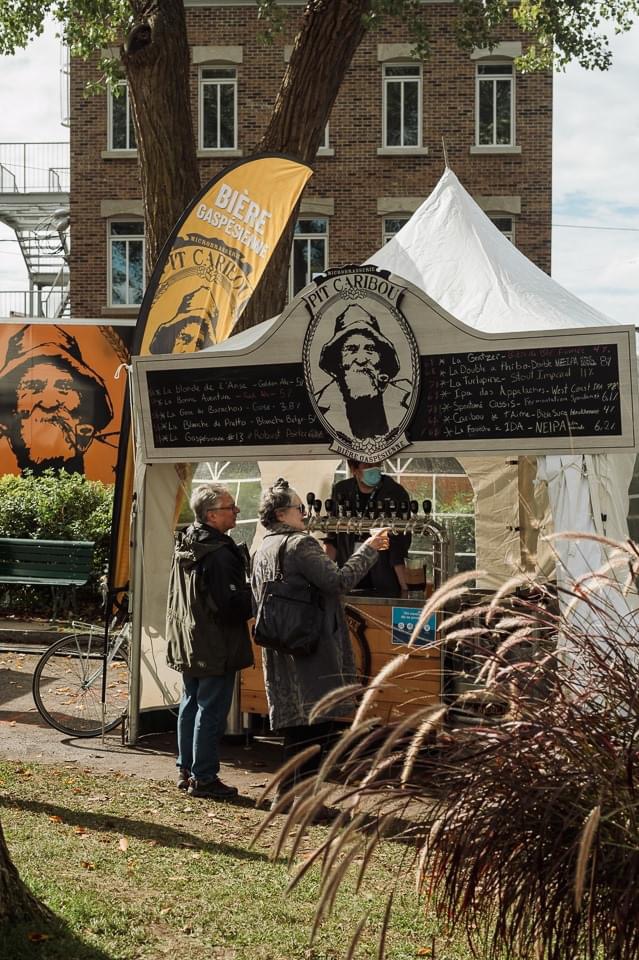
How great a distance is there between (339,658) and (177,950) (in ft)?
8.18

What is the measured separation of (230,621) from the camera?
7.11m

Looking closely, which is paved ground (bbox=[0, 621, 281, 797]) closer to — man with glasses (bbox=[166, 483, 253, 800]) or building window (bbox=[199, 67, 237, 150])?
man with glasses (bbox=[166, 483, 253, 800])

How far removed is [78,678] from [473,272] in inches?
166

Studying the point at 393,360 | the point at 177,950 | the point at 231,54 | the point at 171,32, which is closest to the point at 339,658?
the point at 393,360

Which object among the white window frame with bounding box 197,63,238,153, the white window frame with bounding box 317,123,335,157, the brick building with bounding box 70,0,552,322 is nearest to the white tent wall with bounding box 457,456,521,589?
the brick building with bounding box 70,0,552,322

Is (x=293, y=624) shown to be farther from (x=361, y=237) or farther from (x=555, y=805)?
(x=361, y=237)

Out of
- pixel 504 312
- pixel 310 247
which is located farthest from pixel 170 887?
pixel 310 247

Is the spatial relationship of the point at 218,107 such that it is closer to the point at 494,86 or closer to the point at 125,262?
the point at 125,262

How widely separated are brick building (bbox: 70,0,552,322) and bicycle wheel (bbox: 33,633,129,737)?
18431 millimetres

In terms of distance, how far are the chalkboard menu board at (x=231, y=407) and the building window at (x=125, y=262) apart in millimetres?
19124

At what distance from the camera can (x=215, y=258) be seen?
9.22 metres

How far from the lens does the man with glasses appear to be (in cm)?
704

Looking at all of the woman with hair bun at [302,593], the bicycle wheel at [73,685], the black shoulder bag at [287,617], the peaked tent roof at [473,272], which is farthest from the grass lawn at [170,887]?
the peaked tent roof at [473,272]

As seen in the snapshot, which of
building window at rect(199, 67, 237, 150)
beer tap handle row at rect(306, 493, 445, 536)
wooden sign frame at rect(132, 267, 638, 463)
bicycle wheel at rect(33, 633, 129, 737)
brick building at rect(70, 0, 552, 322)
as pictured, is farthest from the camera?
building window at rect(199, 67, 237, 150)
